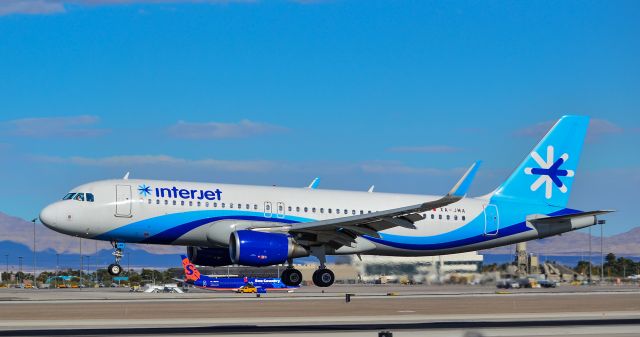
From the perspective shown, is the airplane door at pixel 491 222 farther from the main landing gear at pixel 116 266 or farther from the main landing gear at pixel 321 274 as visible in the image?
the main landing gear at pixel 116 266

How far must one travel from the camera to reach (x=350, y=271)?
57.5 m

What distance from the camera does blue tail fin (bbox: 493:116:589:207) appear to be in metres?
56.7

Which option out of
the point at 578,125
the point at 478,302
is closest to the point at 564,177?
the point at 578,125

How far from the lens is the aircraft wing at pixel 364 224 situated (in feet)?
152

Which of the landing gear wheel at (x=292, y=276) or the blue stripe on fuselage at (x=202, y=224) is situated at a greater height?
the blue stripe on fuselage at (x=202, y=224)

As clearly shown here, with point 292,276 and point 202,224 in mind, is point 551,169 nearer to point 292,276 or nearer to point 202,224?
point 292,276

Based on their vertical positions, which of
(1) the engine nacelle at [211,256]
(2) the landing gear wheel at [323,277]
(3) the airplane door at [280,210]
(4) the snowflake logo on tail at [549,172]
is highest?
(4) the snowflake logo on tail at [549,172]

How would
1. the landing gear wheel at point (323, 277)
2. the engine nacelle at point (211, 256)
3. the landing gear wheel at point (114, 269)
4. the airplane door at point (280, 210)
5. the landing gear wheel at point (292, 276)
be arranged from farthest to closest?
the engine nacelle at point (211, 256) → the airplane door at point (280, 210) → the landing gear wheel at point (323, 277) → the landing gear wheel at point (292, 276) → the landing gear wheel at point (114, 269)

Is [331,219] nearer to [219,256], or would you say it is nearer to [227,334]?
[219,256]

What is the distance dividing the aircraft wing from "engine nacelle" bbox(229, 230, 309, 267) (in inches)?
37.9

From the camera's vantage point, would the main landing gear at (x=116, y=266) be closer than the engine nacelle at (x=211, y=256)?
Yes

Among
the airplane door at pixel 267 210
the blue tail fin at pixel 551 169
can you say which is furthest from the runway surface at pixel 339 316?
the blue tail fin at pixel 551 169

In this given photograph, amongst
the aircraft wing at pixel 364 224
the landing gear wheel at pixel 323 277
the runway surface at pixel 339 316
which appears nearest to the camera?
the runway surface at pixel 339 316

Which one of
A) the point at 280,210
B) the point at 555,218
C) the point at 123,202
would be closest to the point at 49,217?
the point at 123,202
